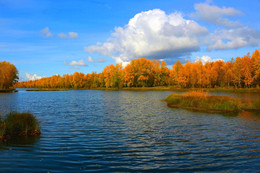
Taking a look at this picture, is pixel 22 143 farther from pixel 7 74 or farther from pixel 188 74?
pixel 188 74

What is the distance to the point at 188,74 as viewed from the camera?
11850 cm

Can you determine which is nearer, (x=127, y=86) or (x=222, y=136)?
(x=222, y=136)

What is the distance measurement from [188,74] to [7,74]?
10263cm

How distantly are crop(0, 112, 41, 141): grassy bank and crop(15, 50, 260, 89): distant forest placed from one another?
99.8 m

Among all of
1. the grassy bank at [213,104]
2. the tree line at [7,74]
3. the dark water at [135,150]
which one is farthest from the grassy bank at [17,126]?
the tree line at [7,74]

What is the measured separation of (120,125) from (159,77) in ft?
380

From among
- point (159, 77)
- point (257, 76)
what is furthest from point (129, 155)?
point (159, 77)

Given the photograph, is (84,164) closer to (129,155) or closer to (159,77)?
(129,155)

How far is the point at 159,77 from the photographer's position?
444 feet

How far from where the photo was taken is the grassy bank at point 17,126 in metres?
15.8

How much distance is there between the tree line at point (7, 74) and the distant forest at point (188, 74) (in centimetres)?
6279

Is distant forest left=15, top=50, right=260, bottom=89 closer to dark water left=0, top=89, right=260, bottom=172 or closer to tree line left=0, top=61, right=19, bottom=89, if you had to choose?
tree line left=0, top=61, right=19, bottom=89

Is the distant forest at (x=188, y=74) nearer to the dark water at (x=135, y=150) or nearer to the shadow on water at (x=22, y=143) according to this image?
the dark water at (x=135, y=150)

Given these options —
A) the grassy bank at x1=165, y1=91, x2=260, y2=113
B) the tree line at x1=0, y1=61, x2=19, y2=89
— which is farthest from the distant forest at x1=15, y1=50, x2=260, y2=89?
the grassy bank at x1=165, y1=91, x2=260, y2=113
